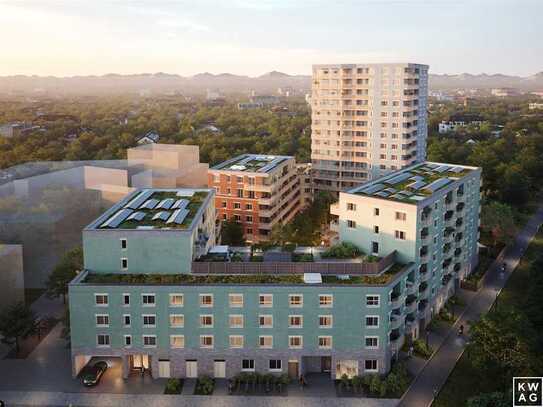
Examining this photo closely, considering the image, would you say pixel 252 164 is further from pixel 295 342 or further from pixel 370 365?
pixel 370 365

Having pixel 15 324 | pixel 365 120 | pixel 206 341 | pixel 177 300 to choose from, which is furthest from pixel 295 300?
pixel 365 120

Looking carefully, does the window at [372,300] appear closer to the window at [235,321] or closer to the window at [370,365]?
the window at [370,365]

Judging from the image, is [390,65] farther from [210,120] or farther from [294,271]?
[210,120]

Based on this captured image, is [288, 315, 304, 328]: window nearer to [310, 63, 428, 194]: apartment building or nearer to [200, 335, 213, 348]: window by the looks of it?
[200, 335, 213, 348]: window

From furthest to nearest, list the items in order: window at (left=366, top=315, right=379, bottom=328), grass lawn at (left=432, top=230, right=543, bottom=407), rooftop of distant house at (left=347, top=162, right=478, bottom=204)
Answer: rooftop of distant house at (left=347, top=162, right=478, bottom=204), window at (left=366, top=315, right=379, bottom=328), grass lawn at (left=432, top=230, right=543, bottom=407)

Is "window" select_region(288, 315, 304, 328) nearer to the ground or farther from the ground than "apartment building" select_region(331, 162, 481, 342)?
nearer to the ground

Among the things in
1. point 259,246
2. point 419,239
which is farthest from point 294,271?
point 419,239

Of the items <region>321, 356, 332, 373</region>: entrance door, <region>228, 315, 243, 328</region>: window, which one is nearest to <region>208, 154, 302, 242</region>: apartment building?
→ <region>321, 356, 332, 373</region>: entrance door

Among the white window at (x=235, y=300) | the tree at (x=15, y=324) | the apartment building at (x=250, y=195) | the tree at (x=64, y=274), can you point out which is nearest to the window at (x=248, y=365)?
the white window at (x=235, y=300)
